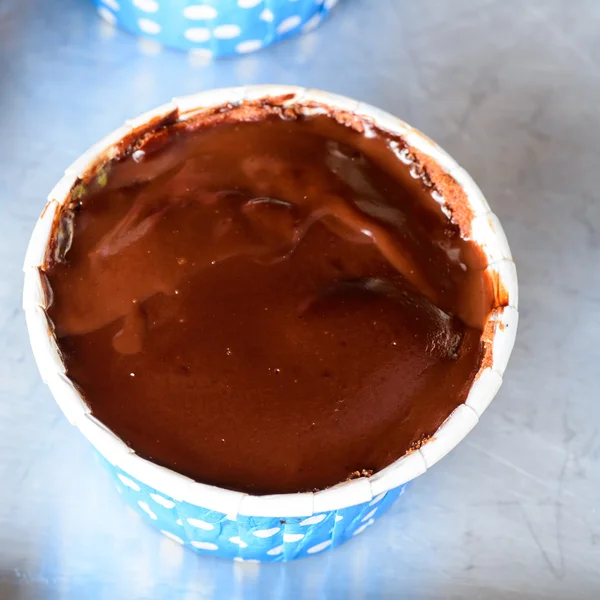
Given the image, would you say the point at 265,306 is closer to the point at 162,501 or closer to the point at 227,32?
the point at 162,501

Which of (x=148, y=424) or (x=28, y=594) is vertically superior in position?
(x=148, y=424)

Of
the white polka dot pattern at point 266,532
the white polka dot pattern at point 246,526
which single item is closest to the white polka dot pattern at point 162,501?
the white polka dot pattern at point 246,526

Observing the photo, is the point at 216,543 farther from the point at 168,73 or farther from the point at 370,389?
the point at 168,73

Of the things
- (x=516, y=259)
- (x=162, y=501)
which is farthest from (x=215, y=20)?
(x=162, y=501)

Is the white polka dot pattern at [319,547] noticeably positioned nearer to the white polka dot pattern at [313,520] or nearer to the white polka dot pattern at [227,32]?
the white polka dot pattern at [313,520]

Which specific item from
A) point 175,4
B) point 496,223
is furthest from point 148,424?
point 175,4
